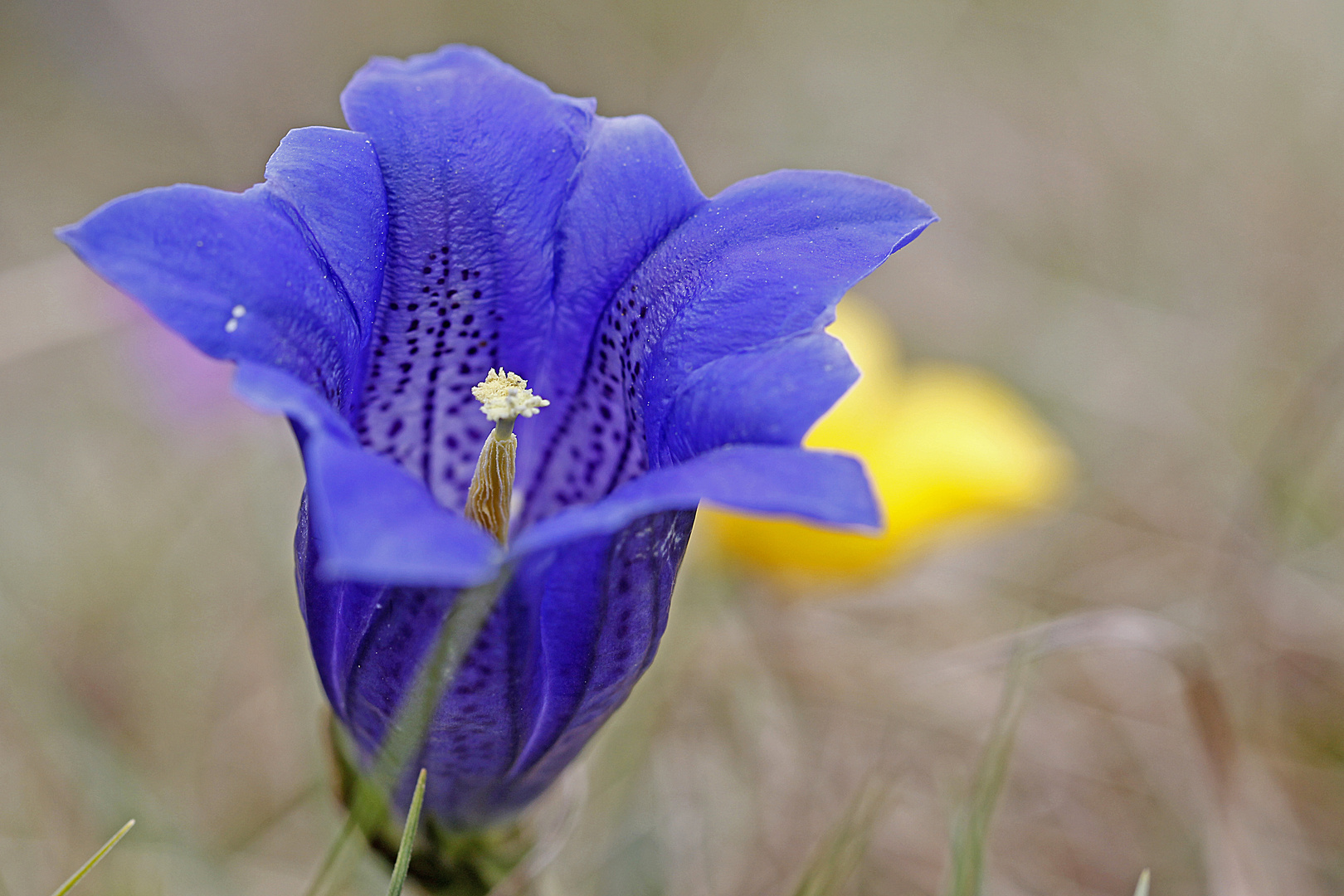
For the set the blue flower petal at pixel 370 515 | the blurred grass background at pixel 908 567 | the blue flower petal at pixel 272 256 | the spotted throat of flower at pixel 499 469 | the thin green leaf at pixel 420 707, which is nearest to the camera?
the blue flower petal at pixel 370 515

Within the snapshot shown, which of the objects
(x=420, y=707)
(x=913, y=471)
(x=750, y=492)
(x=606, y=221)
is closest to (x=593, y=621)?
(x=420, y=707)

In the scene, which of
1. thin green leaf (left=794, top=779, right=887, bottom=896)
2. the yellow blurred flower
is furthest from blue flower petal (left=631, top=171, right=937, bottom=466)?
the yellow blurred flower

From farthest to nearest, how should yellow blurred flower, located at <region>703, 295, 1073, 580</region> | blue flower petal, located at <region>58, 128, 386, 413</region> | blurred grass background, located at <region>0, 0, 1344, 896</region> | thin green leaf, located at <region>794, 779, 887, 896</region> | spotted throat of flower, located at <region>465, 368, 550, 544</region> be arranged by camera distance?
yellow blurred flower, located at <region>703, 295, 1073, 580</region>
blurred grass background, located at <region>0, 0, 1344, 896</region>
thin green leaf, located at <region>794, 779, 887, 896</region>
spotted throat of flower, located at <region>465, 368, 550, 544</region>
blue flower petal, located at <region>58, 128, 386, 413</region>

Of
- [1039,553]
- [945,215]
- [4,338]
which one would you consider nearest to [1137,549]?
[1039,553]

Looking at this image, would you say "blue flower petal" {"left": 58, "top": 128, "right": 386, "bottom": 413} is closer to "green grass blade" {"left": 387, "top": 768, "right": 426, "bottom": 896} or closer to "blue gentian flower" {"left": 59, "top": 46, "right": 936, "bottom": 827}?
"blue gentian flower" {"left": 59, "top": 46, "right": 936, "bottom": 827}

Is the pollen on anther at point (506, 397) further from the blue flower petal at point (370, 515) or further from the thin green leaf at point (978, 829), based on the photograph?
the thin green leaf at point (978, 829)

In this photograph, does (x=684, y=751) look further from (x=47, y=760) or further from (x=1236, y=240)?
(x=1236, y=240)

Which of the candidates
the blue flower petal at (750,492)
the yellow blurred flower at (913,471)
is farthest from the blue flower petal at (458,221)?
the yellow blurred flower at (913,471)
